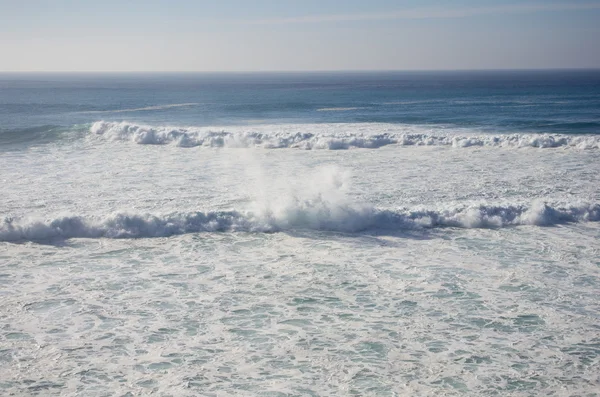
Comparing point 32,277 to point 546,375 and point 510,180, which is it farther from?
point 510,180

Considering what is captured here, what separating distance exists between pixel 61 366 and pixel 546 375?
5.84 meters

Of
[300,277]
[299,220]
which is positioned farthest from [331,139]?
[300,277]

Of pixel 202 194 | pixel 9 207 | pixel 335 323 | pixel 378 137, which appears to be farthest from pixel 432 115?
pixel 335 323

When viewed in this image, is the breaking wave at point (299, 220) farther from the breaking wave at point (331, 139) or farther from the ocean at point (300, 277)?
the breaking wave at point (331, 139)

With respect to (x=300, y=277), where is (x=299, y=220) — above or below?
above

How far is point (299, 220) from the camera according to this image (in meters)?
12.8

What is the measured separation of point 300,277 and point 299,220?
3205mm

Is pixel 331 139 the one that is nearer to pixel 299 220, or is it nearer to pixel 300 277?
pixel 299 220

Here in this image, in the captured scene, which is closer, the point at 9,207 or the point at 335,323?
the point at 335,323

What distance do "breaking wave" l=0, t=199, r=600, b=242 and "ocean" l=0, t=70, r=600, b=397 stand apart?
0.05 metres

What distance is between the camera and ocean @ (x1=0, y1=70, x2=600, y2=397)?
22.2 ft

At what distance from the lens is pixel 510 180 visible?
56.2 feet

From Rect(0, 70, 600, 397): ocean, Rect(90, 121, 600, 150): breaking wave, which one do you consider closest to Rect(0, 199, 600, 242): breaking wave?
Rect(0, 70, 600, 397): ocean

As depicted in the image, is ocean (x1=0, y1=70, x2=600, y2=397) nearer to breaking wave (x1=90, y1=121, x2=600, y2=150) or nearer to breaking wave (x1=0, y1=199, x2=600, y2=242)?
breaking wave (x1=0, y1=199, x2=600, y2=242)
